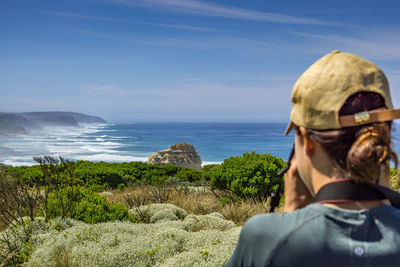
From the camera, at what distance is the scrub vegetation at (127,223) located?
4285 mm

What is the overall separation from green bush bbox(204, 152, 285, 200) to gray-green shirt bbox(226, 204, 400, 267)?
288 inches

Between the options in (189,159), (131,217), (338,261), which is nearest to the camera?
(338,261)

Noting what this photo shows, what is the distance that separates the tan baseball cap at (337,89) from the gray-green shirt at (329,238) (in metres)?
0.30

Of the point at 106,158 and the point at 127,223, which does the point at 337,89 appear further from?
the point at 106,158

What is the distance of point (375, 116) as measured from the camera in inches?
43.4

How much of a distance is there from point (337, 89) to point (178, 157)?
26517 millimetres

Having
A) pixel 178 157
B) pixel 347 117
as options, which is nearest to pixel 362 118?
pixel 347 117

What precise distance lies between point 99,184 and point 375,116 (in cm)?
1355

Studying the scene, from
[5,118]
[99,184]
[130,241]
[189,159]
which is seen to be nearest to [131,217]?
[130,241]

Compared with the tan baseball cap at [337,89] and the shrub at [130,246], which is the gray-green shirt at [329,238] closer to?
the tan baseball cap at [337,89]

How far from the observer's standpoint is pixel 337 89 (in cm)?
111

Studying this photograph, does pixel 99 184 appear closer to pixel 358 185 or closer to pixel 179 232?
pixel 179 232

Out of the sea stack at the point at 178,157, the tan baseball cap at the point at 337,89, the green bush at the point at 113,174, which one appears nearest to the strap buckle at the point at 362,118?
the tan baseball cap at the point at 337,89

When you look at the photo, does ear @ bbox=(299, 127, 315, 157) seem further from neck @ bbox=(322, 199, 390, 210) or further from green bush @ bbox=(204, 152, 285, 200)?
green bush @ bbox=(204, 152, 285, 200)
